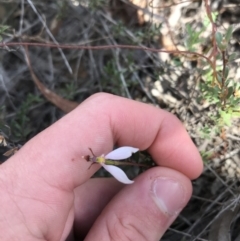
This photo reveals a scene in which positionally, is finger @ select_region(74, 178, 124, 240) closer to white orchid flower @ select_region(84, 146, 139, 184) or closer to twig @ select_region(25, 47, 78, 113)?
white orchid flower @ select_region(84, 146, 139, 184)

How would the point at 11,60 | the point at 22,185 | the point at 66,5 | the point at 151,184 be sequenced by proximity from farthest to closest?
the point at 11,60 < the point at 66,5 < the point at 151,184 < the point at 22,185

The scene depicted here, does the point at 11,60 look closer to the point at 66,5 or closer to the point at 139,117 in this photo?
the point at 66,5

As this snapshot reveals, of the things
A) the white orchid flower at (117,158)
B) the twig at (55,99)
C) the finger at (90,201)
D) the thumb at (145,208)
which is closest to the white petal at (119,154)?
the white orchid flower at (117,158)

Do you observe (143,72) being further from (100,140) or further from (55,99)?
(100,140)

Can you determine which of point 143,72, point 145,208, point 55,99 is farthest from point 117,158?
point 143,72

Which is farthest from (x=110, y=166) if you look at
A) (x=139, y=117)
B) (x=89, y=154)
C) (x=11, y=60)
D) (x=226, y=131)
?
(x=11, y=60)

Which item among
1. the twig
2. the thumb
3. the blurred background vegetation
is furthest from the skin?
the twig

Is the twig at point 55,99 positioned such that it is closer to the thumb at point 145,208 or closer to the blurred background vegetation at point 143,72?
the blurred background vegetation at point 143,72
